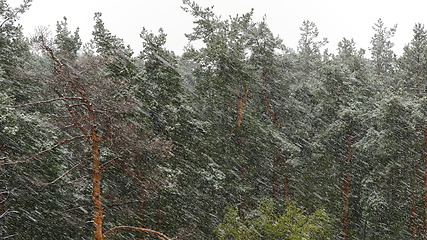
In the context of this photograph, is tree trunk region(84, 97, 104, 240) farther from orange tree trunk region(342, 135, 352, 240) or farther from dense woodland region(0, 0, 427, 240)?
orange tree trunk region(342, 135, 352, 240)

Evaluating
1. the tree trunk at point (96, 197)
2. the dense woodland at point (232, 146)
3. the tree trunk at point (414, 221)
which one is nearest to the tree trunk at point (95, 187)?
the tree trunk at point (96, 197)

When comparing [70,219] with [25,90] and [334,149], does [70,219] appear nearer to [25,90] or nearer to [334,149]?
[25,90]

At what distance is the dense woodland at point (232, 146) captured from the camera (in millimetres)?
13484

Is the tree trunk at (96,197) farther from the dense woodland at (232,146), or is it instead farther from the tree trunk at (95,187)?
the dense woodland at (232,146)

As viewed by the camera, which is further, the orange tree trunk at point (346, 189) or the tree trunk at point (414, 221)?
the orange tree trunk at point (346, 189)

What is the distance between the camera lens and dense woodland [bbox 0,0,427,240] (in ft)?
44.2

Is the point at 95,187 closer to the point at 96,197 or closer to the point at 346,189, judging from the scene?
the point at 96,197

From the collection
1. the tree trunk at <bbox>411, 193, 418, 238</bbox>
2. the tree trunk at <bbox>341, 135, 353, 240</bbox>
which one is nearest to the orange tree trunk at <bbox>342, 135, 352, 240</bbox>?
the tree trunk at <bbox>341, 135, 353, 240</bbox>

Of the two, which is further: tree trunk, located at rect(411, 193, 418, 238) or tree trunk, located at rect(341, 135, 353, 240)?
tree trunk, located at rect(341, 135, 353, 240)

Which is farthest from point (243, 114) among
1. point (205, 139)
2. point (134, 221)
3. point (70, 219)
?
point (70, 219)

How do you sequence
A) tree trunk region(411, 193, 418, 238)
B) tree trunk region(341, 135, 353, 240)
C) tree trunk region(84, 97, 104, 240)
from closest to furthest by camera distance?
1. tree trunk region(84, 97, 104, 240)
2. tree trunk region(411, 193, 418, 238)
3. tree trunk region(341, 135, 353, 240)

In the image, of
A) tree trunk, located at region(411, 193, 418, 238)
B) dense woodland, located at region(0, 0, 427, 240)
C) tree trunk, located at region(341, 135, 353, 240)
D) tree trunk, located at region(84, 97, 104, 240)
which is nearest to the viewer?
tree trunk, located at region(84, 97, 104, 240)

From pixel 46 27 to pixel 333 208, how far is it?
16125 millimetres

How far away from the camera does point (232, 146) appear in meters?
18.6
